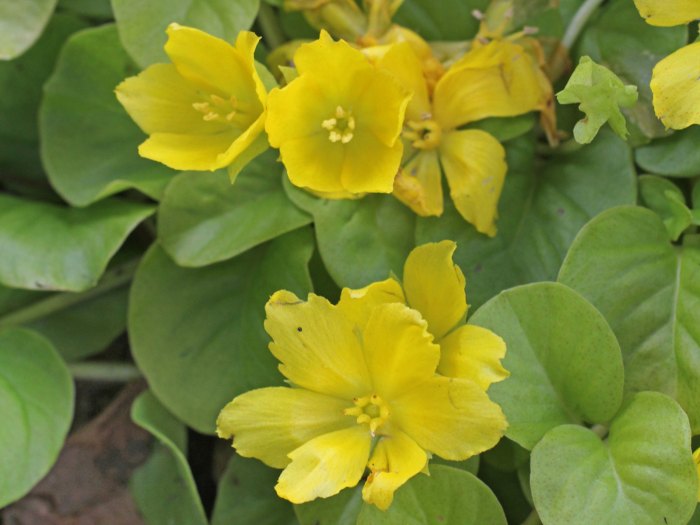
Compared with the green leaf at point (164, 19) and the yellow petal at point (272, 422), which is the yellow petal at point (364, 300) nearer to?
the yellow petal at point (272, 422)

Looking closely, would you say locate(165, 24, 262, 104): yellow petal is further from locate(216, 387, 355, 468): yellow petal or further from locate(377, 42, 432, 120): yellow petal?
locate(216, 387, 355, 468): yellow petal

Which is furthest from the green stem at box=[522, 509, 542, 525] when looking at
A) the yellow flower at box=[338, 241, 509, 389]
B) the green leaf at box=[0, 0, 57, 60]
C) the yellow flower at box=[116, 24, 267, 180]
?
the green leaf at box=[0, 0, 57, 60]

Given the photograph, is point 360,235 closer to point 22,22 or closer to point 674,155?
point 674,155

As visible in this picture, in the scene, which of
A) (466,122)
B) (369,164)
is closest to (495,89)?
(466,122)

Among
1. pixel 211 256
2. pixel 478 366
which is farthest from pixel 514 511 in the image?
pixel 211 256

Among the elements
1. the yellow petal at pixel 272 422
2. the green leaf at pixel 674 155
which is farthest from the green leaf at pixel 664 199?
the yellow petal at pixel 272 422
